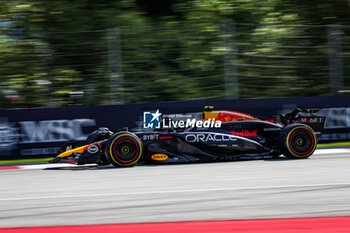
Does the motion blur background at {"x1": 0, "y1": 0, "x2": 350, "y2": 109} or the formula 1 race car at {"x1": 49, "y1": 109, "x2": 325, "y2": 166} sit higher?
the motion blur background at {"x1": 0, "y1": 0, "x2": 350, "y2": 109}

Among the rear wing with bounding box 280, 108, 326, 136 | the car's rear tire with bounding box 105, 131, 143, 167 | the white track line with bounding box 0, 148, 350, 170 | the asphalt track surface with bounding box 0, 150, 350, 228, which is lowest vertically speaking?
the white track line with bounding box 0, 148, 350, 170

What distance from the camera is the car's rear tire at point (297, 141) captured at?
7.53 meters

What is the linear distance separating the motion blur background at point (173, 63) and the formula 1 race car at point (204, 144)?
2623 millimetres

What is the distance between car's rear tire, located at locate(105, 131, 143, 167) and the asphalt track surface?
172 mm

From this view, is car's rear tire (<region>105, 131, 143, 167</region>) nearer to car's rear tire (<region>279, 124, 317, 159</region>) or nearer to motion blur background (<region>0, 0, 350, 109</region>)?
car's rear tire (<region>279, 124, 317, 159</region>)

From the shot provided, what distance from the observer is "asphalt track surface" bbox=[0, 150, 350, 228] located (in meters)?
4.28

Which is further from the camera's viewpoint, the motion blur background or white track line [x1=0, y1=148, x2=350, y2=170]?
the motion blur background

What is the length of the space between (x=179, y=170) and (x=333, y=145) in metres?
4.20

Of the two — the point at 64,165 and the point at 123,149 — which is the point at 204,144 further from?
the point at 64,165

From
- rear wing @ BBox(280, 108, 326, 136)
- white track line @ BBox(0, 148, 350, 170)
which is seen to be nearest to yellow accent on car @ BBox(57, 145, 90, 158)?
white track line @ BBox(0, 148, 350, 170)

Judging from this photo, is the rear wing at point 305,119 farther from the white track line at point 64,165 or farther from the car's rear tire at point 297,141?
the white track line at point 64,165

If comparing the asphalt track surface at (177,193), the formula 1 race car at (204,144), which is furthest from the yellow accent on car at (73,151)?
the asphalt track surface at (177,193)

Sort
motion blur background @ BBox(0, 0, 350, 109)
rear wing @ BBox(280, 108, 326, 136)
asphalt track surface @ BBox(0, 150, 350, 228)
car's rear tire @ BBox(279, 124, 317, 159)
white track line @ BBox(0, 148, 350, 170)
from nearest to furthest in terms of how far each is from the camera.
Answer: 1. asphalt track surface @ BBox(0, 150, 350, 228)
2. car's rear tire @ BBox(279, 124, 317, 159)
3. rear wing @ BBox(280, 108, 326, 136)
4. white track line @ BBox(0, 148, 350, 170)
5. motion blur background @ BBox(0, 0, 350, 109)

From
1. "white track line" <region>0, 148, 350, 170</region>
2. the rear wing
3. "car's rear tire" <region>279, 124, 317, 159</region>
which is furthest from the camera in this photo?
"white track line" <region>0, 148, 350, 170</region>
